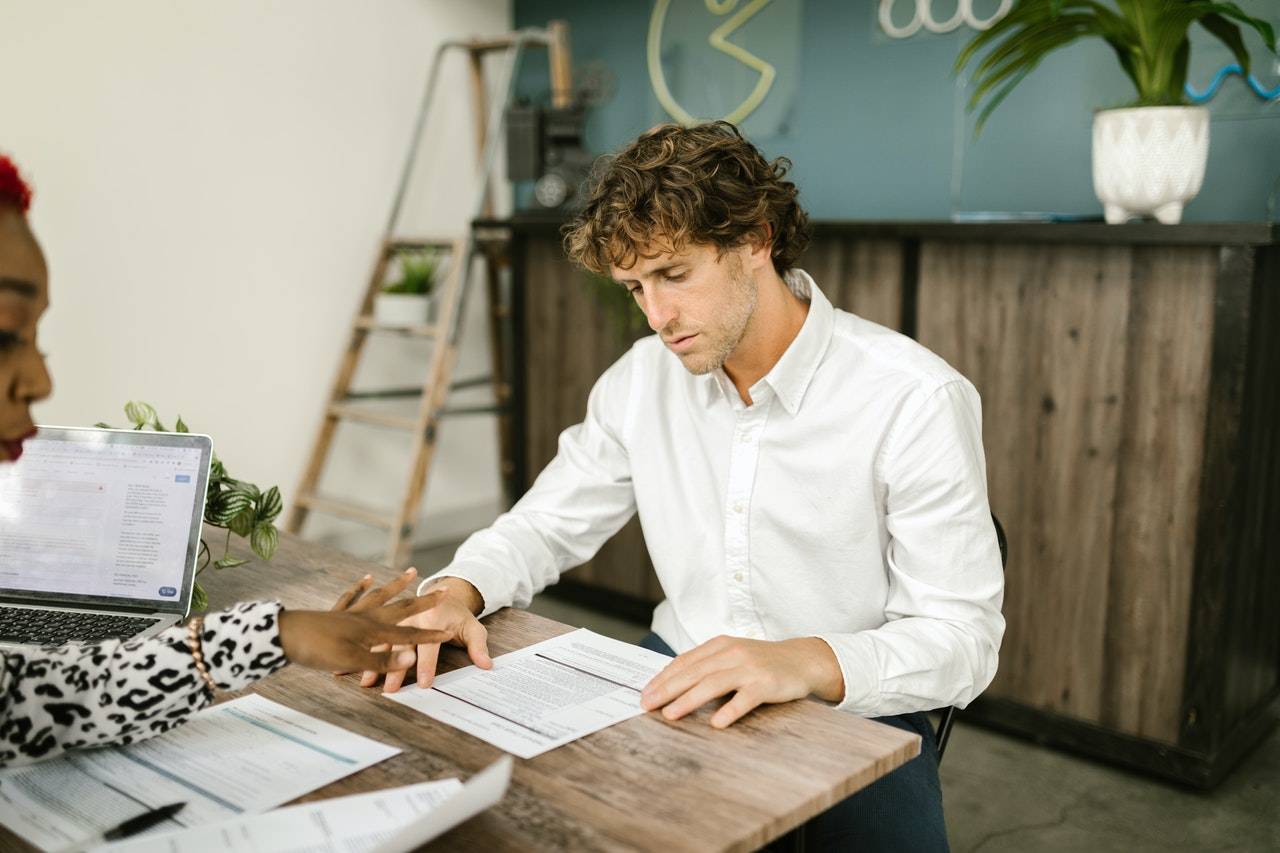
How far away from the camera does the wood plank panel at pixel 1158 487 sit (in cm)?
240

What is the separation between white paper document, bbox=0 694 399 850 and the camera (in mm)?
979

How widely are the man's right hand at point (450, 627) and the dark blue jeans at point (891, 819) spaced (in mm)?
457

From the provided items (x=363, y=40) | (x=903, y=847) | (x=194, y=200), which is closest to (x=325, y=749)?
(x=903, y=847)

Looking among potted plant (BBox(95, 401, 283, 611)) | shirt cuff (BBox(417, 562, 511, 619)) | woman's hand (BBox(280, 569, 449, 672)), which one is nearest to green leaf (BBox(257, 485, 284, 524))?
potted plant (BBox(95, 401, 283, 611))

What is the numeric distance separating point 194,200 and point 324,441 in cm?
91

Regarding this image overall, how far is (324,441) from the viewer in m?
3.95

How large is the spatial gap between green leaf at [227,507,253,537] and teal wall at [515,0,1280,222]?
229 centimetres

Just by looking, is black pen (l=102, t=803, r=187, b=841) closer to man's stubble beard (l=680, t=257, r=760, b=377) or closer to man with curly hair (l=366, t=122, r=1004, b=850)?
man with curly hair (l=366, t=122, r=1004, b=850)

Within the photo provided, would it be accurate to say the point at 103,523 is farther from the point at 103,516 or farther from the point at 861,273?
the point at 861,273

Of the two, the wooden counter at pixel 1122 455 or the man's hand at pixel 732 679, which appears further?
the wooden counter at pixel 1122 455

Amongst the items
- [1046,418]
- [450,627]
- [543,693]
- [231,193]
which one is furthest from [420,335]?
[543,693]

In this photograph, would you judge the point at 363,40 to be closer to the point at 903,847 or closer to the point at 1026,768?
the point at 1026,768

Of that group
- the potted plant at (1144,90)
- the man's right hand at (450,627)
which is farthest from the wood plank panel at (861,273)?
the man's right hand at (450,627)

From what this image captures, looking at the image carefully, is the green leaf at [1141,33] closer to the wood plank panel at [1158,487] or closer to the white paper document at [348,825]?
the wood plank panel at [1158,487]
